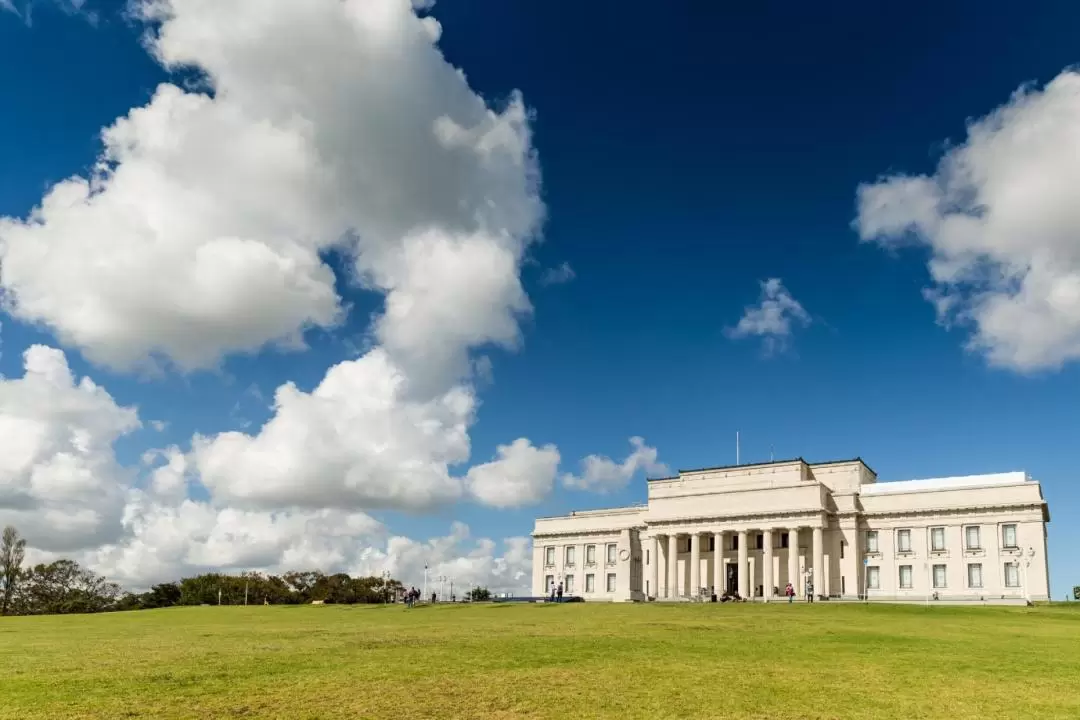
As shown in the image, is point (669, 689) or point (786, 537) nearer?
point (669, 689)

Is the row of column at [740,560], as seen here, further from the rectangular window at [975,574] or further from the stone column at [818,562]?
the rectangular window at [975,574]

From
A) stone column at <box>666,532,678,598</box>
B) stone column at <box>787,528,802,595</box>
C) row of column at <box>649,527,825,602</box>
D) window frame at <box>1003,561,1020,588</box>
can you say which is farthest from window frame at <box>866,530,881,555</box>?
stone column at <box>666,532,678,598</box>

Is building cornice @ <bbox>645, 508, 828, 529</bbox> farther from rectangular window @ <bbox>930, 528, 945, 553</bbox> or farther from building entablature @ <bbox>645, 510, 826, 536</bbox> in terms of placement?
rectangular window @ <bbox>930, 528, 945, 553</bbox>

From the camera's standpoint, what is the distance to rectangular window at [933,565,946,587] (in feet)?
282

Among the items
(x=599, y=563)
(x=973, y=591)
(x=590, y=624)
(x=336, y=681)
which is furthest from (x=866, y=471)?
(x=336, y=681)

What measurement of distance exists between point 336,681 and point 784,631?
2176 centimetres

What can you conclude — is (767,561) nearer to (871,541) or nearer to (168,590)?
(871,541)

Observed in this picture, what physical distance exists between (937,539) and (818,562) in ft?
42.3

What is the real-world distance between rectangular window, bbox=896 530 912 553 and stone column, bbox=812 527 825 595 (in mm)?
8230

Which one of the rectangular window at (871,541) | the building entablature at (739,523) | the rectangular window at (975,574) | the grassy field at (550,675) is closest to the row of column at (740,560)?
the building entablature at (739,523)

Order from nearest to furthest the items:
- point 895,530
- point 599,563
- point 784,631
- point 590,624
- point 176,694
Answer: point 176,694 → point 784,631 → point 590,624 → point 895,530 → point 599,563

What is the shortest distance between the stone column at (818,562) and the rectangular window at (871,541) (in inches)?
236

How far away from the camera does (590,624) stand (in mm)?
37969

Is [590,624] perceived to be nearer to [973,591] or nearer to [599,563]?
[973,591]
